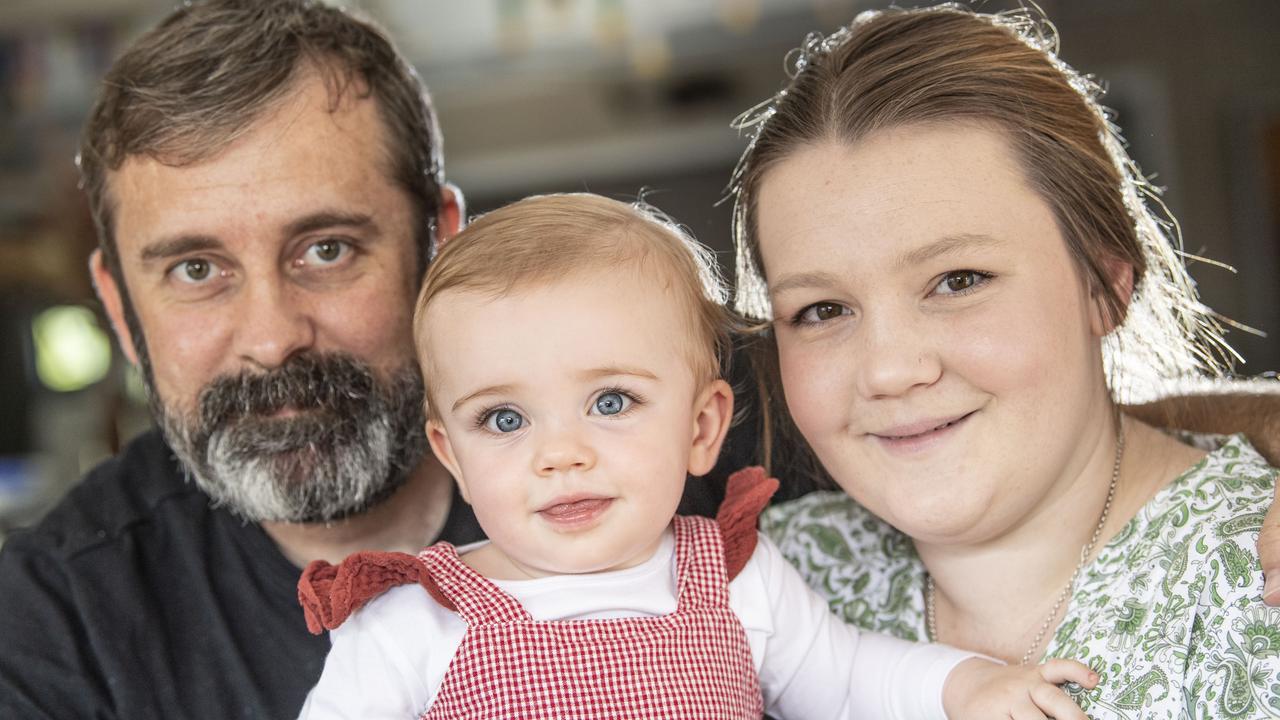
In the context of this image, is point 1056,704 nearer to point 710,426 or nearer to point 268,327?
point 710,426

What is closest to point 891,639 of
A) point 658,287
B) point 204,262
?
point 658,287

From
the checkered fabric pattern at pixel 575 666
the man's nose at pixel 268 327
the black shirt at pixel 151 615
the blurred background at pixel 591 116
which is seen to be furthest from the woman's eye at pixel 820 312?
the blurred background at pixel 591 116

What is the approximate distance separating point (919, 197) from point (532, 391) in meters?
0.46

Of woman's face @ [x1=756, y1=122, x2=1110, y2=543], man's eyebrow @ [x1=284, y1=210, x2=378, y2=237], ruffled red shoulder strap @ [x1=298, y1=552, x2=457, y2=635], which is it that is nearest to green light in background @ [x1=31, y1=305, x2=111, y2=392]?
man's eyebrow @ [x1=284, y1=210, x2=378, y2=237]

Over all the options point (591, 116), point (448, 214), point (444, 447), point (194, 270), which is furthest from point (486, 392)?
point (591, 116)

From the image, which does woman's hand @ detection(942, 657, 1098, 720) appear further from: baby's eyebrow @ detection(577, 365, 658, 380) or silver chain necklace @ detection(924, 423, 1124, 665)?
baby's eyebrow @ detection(577, 365, 658, 380)

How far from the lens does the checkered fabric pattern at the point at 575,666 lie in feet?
4.04

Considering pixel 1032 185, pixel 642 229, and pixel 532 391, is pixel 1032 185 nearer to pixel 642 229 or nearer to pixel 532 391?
pixel 642 229

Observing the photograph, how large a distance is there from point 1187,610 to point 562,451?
63 cm

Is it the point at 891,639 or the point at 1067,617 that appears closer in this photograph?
the point at 1067,617

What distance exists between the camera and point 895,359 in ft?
4.23

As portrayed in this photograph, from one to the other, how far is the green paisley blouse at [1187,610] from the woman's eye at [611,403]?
52 cm

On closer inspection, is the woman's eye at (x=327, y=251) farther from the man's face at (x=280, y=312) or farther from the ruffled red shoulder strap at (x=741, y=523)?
the ruffled red shoulder strap at (x=741, y=523)

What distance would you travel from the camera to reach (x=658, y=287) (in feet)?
4.27
